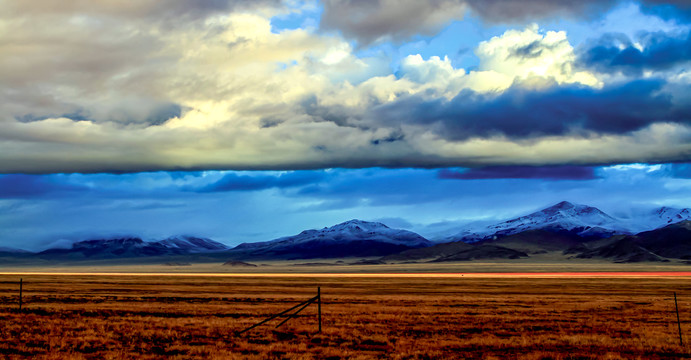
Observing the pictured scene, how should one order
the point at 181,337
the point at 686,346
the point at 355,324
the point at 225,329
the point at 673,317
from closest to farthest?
the point at 686,346 < the point at 181,337 < the point at 225,329 < the point at 355,324 < the point at 673,317

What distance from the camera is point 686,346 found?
30781mm

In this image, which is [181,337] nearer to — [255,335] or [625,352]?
[255,335]

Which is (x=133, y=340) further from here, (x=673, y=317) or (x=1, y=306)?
(x=673, y=317)

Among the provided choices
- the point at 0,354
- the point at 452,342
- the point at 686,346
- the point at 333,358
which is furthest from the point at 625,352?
the point at 0,354

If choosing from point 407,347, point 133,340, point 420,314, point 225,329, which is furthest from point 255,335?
point 420,314

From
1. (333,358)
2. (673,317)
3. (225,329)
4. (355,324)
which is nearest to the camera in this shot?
(333,358)

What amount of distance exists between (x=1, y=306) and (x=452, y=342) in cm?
3700

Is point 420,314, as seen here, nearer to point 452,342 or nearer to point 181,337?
point 452,342

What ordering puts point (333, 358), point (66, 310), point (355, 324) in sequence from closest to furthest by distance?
point (333, 358)
point (355, 324)
point (66, 310)

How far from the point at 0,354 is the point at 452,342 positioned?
1983cm

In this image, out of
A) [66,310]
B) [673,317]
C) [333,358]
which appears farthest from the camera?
[66,310]

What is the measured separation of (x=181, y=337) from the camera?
110 ft

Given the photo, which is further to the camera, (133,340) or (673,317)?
(673,317)

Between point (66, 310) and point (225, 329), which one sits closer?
point (225, 329)
